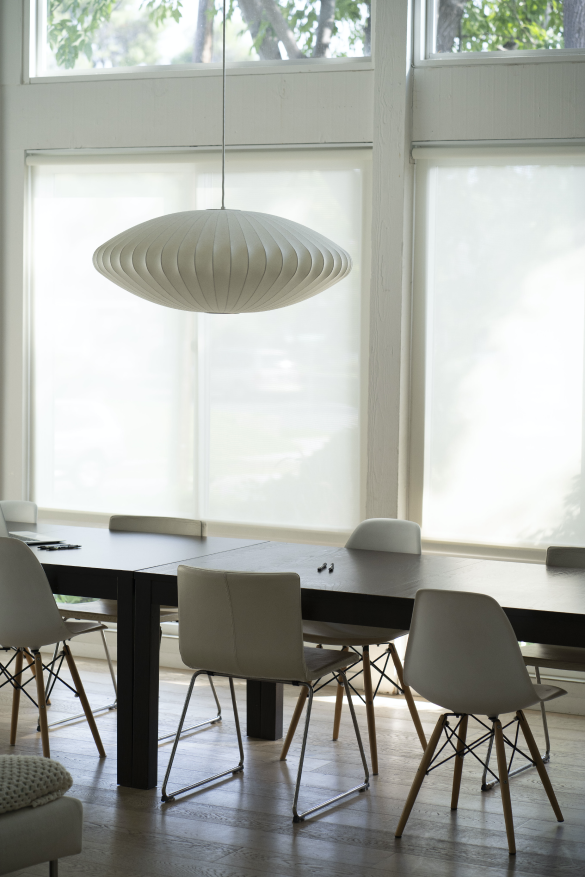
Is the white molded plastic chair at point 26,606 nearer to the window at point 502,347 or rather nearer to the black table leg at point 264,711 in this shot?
the black table leg at point 264,711

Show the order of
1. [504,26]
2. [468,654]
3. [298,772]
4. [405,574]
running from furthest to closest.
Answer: [504,26] → [405,574] → [298,772] → [468,654]

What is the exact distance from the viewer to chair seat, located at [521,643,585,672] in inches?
145

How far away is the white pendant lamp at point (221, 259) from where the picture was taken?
3.62 meters

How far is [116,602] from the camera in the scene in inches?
184

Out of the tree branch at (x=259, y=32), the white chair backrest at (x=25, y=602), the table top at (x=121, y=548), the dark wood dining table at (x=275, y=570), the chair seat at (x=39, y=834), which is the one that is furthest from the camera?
the tree branch at (x=259, y=32)

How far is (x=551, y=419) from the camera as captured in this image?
521cm

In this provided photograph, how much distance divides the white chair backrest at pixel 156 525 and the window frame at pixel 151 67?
2.47 meters

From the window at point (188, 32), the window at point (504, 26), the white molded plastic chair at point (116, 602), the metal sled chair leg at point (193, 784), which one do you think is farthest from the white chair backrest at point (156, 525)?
the window at point (504, 26)

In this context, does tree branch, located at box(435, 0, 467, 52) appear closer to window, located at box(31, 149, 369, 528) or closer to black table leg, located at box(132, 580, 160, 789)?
window, located at box(31, 149, 369, 528)

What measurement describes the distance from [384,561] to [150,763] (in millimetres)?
1208

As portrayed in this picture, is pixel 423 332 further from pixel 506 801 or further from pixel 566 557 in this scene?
pixel 506 801

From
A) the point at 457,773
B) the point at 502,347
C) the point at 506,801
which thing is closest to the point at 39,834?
the point at 506,801

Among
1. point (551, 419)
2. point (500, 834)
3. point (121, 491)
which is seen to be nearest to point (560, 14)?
point (551, 419)

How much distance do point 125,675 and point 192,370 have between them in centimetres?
237
